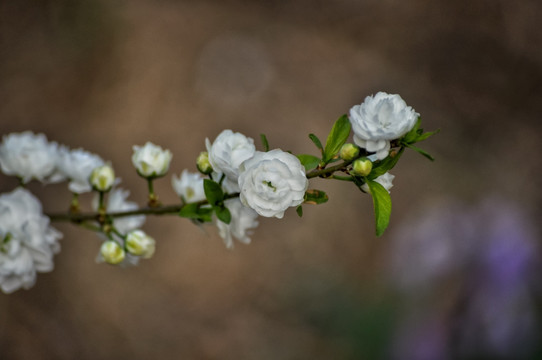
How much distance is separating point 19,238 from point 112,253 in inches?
5.6

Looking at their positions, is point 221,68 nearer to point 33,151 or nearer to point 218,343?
point 218,343

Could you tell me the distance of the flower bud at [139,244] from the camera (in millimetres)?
806

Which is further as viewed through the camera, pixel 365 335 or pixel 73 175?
pixel 365 335

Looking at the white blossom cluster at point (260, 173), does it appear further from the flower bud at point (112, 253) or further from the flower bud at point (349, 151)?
the flower bud at point (112, 253)

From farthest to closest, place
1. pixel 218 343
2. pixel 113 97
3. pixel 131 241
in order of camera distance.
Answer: pixel 113 97, pixel 218 343, pixel 131 241

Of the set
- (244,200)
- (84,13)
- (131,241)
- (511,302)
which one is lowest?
(511,302)

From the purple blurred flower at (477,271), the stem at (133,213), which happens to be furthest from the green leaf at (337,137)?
the purple blurred flower at (477,271)

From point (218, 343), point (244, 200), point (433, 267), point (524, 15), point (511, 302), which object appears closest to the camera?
point (244, 200)

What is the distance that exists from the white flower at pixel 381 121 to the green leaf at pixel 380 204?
0.04 m

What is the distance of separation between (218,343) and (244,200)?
1.73 meters

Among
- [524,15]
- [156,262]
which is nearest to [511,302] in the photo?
[156,262]

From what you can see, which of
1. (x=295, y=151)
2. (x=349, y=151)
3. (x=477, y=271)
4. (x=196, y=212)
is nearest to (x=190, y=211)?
(x=196, y=212)

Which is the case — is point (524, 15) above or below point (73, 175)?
below

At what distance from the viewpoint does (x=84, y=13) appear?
2619mm
